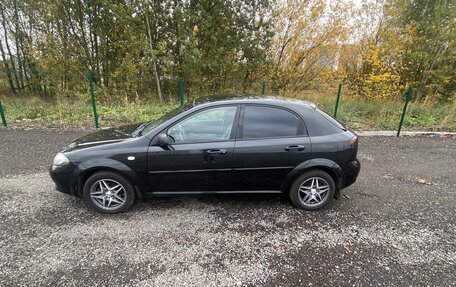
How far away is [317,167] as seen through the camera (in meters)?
3.21

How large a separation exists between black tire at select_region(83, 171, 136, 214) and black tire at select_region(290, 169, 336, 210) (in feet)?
6.99

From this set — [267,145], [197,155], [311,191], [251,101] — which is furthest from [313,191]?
[197,155]

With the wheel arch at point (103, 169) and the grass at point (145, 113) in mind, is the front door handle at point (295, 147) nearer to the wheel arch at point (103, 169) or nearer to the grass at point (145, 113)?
the wheel arch at point (103, 169)

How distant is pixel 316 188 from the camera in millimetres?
3307

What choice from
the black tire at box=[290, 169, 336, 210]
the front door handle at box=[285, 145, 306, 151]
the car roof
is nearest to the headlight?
the car roof

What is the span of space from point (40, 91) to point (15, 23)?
124 inches

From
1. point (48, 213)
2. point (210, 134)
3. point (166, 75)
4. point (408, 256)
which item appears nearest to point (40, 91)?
point (166, 75)

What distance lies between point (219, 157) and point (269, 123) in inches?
30.8

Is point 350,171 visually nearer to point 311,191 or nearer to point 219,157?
point 311,191

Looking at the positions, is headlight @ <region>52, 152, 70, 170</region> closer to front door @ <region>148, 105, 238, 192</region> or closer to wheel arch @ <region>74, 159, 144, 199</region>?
wheel arch @ <region>74, 159, 144, 199</region>

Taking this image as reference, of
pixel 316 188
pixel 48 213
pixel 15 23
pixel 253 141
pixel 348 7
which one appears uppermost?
pixel 348 7

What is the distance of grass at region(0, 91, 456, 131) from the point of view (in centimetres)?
753

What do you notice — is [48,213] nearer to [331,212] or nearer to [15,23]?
[331,212]

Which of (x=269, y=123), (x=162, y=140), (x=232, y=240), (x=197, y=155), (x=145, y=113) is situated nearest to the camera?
(x=232, y=240)
